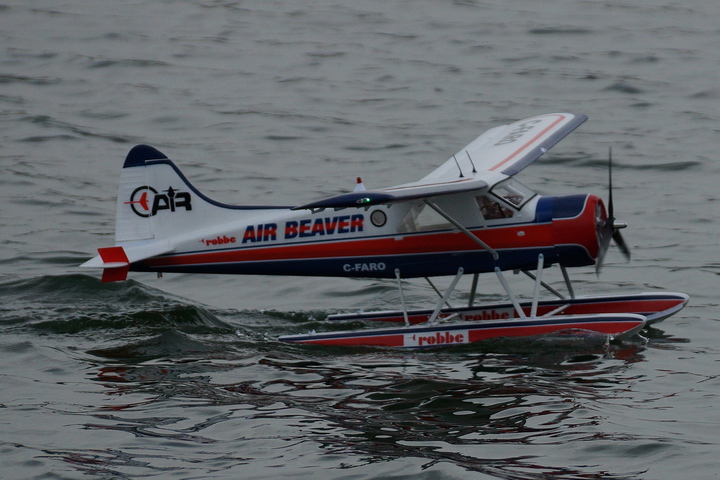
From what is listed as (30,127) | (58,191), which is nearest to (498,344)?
(58,191)

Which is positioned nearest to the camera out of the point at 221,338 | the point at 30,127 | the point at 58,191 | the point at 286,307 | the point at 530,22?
the point at 221,338

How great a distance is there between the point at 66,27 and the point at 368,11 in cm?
1091

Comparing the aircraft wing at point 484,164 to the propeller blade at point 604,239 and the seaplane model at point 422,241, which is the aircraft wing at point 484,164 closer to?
the seaplane model at point 422,241

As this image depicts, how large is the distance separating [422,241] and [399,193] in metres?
1.49

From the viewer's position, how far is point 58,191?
23375 millimetres

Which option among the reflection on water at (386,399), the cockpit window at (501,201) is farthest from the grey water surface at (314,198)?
the cockpit window at (501,201)

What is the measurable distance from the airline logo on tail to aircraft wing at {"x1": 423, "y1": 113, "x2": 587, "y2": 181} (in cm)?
317

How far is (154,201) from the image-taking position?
13.7m

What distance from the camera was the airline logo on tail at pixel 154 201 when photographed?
44.8 feet

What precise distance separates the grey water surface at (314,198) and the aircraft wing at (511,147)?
2248 millimetres

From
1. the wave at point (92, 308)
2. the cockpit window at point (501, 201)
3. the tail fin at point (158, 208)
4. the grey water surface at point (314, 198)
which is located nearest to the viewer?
the grey water surface at point (314, 198)

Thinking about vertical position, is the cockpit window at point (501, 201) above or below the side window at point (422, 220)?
above

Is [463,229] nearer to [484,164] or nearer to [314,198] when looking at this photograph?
[484,164]

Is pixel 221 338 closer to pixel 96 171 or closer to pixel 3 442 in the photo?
pixel 3 442
